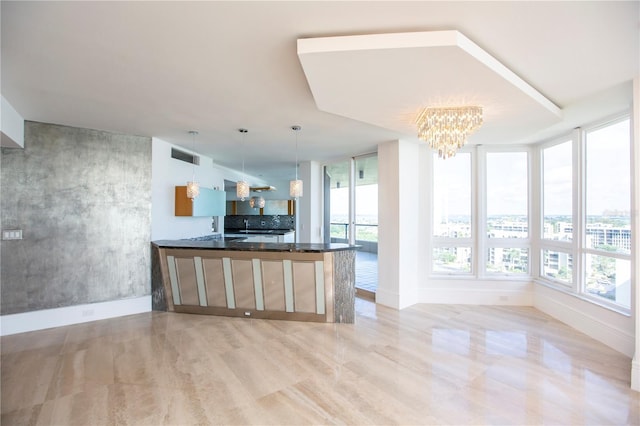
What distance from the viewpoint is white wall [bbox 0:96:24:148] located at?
288 cm

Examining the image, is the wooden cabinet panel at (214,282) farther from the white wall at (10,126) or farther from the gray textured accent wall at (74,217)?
the white wall at (10,126)

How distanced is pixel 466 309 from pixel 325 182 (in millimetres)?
3663

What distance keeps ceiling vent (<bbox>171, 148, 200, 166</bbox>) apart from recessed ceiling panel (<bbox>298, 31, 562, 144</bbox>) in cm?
336

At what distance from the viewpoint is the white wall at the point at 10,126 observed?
288 centimetres

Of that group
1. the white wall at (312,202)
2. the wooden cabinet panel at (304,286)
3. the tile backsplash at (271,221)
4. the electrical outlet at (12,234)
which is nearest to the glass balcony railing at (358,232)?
the white wall at (312,202)

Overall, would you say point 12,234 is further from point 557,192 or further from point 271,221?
point 557,192

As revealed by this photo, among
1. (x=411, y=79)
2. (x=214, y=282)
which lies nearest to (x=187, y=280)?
(x=214, y=282)

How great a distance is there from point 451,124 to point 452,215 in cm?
255

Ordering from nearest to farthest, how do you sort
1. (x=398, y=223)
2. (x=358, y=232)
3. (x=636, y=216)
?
(x=636, y=216), (x=398, y=223), (x=358, y=232)

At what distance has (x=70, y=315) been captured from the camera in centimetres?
375

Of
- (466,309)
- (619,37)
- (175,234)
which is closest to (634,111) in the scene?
(619,37)

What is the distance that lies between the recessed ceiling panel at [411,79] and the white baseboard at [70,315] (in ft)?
13.1

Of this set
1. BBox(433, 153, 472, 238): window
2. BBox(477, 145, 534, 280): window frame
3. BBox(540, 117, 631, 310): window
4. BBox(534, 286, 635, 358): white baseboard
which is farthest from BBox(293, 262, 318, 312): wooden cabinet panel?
BBox(540, 117, 631, 310): window

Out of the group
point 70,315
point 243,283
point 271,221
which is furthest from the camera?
point 271,221
